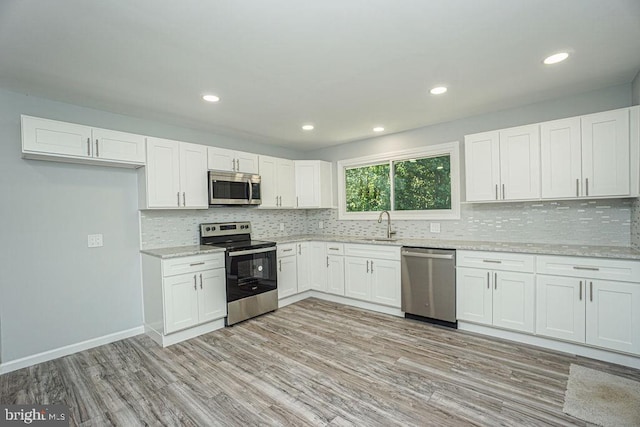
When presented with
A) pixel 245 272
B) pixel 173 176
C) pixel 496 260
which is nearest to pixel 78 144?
pixel 173 176

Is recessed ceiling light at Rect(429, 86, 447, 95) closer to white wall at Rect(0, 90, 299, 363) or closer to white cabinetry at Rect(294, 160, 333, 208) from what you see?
white cabinetry at Rect(294, 160, 333, 208)

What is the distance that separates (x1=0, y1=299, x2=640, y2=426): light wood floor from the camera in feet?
6.33

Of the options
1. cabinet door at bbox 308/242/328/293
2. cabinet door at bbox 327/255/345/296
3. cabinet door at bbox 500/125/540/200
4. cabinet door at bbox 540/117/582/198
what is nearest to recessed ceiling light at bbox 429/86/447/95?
cabinet door at bbox 500/125/540/200

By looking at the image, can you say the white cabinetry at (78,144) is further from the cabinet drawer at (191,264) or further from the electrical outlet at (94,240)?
the cabinet drawer at (191,264)

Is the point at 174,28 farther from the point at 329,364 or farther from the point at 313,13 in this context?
the point at 329,364

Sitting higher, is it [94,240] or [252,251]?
[94,240]

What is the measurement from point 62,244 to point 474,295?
4316mm

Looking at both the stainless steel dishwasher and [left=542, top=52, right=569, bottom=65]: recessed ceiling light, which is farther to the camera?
the stainless steel dishwasher

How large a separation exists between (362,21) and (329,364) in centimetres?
267

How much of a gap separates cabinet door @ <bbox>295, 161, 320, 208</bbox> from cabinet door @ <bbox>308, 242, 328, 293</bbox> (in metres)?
0.74

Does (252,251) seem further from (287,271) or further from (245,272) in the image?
(287,271)

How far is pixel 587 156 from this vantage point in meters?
2.71

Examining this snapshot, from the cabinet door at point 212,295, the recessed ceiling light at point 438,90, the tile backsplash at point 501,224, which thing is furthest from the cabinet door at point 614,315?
the cabinet door at point 212,295

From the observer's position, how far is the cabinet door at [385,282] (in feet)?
12.1
